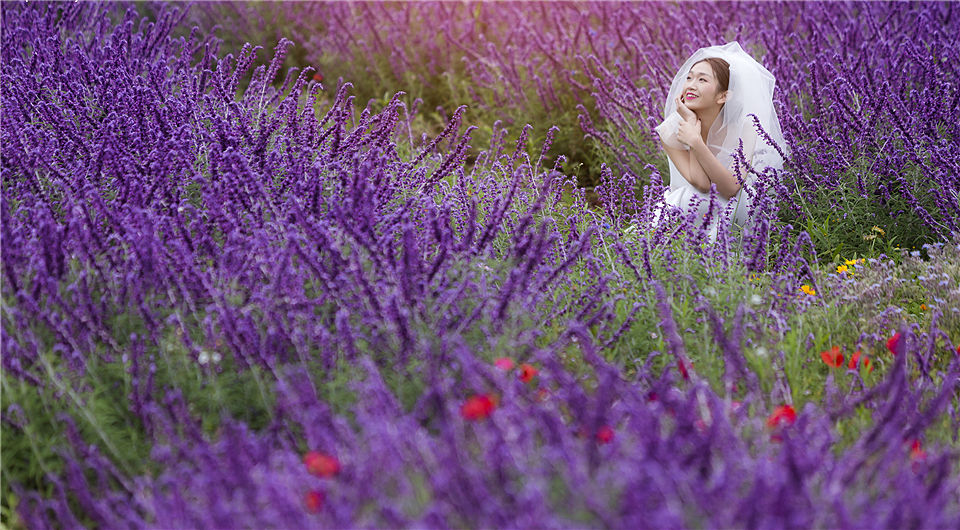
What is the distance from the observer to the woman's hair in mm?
3994

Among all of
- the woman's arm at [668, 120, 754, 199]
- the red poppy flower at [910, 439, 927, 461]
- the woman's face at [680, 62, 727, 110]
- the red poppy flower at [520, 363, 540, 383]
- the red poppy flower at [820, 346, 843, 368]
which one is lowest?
the red poppy flower at [520, 363, 540, 383]

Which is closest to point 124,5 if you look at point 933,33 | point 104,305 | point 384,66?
point 384,66

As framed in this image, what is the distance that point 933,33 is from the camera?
454 centimetres

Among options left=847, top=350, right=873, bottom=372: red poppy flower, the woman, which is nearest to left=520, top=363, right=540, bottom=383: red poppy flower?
left=847, top=350, right=873, bottom=372: red poppy flower

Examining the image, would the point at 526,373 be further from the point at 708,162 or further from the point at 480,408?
the point at 708,162

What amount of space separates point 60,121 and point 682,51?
3561 millimetres

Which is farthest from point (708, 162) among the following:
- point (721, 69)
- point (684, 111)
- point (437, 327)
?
point (437, 327)

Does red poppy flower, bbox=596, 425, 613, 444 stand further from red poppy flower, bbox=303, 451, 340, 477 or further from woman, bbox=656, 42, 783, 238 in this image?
woman, bbox=656, 42, 783, 238

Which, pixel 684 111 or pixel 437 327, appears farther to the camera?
pixel 684 111

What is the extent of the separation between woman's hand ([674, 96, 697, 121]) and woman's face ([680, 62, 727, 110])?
26 millimetres

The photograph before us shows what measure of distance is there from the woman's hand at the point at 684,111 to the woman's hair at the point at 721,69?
0.19 m

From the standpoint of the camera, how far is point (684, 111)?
3.94m

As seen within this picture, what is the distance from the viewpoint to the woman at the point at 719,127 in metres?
3.85

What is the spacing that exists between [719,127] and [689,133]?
0.99ft
